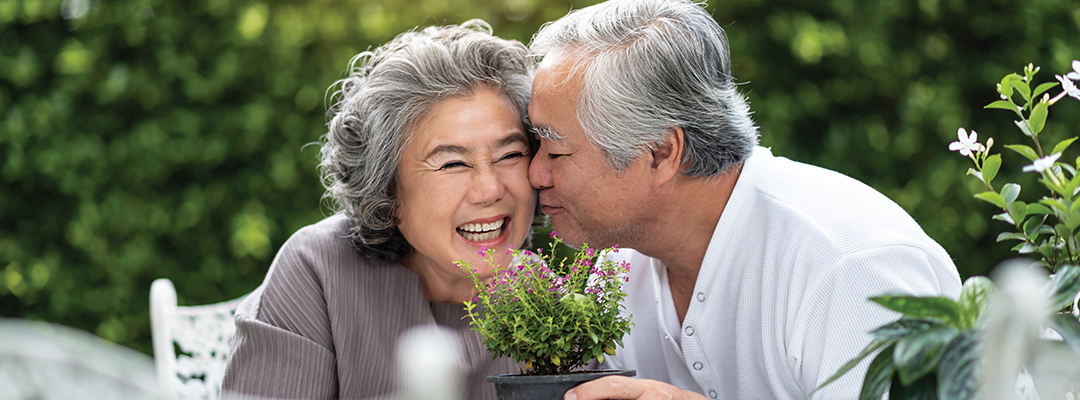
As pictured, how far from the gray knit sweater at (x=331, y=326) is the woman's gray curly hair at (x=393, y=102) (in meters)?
0.11

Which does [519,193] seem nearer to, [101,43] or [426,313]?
[426,313]

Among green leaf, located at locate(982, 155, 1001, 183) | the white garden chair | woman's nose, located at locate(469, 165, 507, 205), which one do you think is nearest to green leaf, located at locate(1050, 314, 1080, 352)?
green leaf, located at locate(982, 155, 1001, 183)

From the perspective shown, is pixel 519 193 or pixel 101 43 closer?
pixel 519 193

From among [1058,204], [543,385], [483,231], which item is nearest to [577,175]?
[483,231]

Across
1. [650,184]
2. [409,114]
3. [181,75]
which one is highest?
[181,75]

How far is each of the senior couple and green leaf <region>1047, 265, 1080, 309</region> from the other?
2.25 feet

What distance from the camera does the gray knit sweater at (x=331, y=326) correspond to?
194 cm

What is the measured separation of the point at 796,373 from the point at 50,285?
124 inches

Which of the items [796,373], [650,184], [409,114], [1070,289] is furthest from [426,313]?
[1070,289]

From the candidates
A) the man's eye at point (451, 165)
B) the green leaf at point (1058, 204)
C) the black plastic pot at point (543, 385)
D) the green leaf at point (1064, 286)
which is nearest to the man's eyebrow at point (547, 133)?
the man's eye at point (451, 165)

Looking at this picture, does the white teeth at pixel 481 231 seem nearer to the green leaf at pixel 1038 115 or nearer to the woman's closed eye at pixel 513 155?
the woman's closed eye at pixel 513 155

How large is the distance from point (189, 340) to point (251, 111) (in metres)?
1.09

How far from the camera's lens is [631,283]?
2309mm

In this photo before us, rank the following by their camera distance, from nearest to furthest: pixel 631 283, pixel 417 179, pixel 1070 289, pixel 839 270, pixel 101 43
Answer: pixel 1070 289, pixel 839 270, pixel 417 179, pixel 631 283, pixel 101 43
